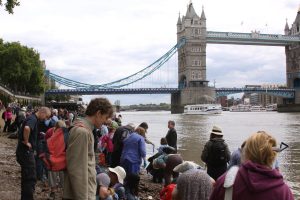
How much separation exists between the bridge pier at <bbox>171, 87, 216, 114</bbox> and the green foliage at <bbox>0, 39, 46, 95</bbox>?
152 ft

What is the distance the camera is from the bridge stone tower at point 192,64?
365 feet

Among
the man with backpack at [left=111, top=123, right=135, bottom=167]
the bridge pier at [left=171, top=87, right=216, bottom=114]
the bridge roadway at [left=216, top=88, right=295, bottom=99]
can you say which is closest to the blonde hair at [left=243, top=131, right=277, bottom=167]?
the man with backpack at [left=111, top=123, right=135, bottom=167]

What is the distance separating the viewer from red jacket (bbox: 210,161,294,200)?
113 inches

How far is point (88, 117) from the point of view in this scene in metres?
4.12

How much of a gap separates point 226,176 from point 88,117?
1.51 meters

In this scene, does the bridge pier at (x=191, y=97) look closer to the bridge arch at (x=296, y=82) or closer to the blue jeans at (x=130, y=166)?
the bridge arch at (x=296, y=82)

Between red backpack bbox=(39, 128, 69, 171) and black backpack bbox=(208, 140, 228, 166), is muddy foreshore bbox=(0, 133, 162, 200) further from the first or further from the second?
red backpack bbox=(39, 128, 69, 171)

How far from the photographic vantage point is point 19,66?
63406mm

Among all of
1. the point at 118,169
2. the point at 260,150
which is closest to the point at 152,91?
the point at 118,169

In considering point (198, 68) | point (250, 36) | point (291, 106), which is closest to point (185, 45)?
point (198, 68)

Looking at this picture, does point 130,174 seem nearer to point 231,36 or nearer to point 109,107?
point 109,107

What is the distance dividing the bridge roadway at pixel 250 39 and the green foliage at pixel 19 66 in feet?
206

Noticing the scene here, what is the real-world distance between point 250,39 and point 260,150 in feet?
416

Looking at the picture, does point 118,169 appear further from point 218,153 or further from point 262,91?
point 262,91
